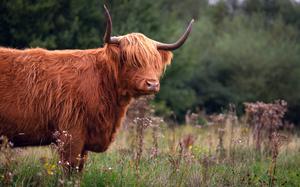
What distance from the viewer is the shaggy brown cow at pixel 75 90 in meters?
6.31

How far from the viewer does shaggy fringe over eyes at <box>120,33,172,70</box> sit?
6.54m

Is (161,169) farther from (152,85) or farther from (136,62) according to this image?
(136,62)

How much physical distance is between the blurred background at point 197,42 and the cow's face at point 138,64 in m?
6.41

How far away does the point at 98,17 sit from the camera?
58.6 feet

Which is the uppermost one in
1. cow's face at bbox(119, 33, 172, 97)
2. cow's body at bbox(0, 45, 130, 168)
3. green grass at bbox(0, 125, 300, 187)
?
cow's face at bbox(119, 33, 172, 97)

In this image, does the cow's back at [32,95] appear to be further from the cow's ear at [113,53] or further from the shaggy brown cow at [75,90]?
the cow's ear at [113,53]

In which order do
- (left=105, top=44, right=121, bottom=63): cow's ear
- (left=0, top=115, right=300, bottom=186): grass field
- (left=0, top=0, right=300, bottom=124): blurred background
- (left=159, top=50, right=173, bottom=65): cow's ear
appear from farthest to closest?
(left=0, top=0, right=300, bottom=124): blurred background → (left=159, top=50, right=173, bottom=65): cow's ear → (left=105, top=44, right=121, bottom=63): cow's ear → (left=0, top=115, right=300, bottom=186): grass field

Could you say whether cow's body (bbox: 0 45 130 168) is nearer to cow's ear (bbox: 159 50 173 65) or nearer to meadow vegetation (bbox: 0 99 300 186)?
meadow vegetation (bbox: 0 99 300 186)

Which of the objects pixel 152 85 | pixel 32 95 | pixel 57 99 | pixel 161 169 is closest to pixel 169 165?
pixel 161 169

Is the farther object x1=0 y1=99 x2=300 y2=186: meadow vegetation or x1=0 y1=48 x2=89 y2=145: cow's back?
x1=0 y1=48 x2=89 y2=145: cow's back

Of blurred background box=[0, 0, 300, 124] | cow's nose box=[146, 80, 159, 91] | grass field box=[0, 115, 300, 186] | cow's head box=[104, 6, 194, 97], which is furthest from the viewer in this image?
blurred background box=[0, 0, 300, 124]

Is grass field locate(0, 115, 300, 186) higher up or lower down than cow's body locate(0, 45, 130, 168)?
lower down

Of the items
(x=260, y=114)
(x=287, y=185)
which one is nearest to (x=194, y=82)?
(x=260, y=114)

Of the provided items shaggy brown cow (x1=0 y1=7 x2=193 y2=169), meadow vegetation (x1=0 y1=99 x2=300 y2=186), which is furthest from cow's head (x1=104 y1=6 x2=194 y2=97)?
meadow vegetation (x1=0 y1=99 x2=300 y2=186)
